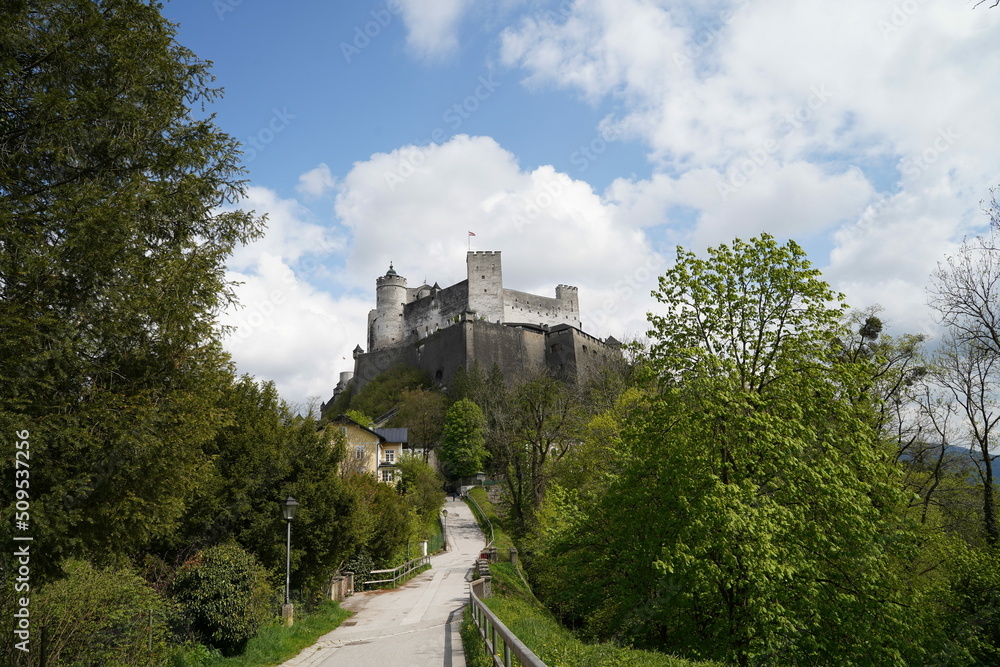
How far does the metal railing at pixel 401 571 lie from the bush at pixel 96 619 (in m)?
13.7

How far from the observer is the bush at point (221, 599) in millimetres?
11453

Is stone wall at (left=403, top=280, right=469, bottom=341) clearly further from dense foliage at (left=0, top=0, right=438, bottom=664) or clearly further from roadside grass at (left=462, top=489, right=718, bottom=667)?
dense foliage at (left=0, top=0, right=438, bottom=664)

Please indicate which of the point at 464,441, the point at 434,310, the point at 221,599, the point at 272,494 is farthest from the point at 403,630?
the point at 434,310

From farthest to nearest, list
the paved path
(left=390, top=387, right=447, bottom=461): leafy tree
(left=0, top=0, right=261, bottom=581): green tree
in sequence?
(left=390, top=387, right=447, bottom=461): leafy tree
the paved path
(left=0, top=0, right=261, bottom=581): green tree

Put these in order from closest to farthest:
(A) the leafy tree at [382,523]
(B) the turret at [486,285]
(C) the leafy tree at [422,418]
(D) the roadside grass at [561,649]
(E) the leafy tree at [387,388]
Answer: (D) the roadside grass at [561,649]
(A) the leafy tree at [382,523]
(C) the leafy tree at [422,418]
(E) the leafy tree at [387,388]
(B) the turret at [486,285]

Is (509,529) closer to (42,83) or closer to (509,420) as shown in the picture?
(509,420)

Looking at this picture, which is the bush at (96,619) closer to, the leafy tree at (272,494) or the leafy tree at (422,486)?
the leafy tree at (272,494)

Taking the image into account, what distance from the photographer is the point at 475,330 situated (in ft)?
249

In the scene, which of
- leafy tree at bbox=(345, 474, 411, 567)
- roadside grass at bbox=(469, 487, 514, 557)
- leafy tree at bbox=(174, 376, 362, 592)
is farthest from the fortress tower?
leafy tree at bbox=(174, 376, 362, 592)

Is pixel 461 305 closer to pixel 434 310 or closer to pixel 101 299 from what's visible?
pixel 434 310

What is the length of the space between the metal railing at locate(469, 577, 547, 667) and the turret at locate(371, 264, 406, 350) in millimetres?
81851

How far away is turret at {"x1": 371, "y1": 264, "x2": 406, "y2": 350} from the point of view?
9544 cm

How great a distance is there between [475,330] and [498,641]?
6674cm

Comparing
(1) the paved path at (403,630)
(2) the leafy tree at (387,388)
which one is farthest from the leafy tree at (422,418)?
(1) the paved path at (403,630)
